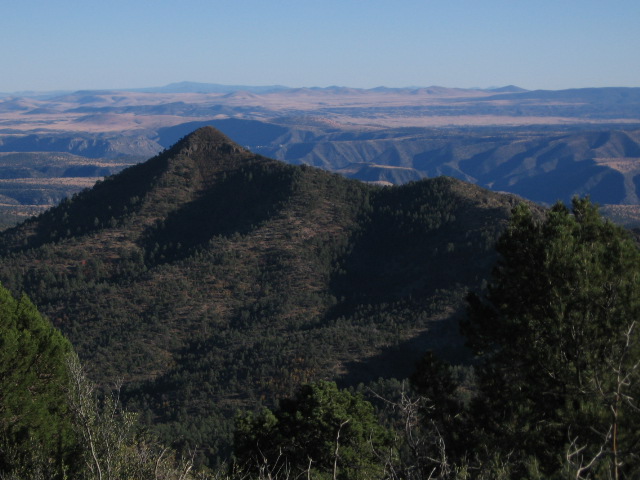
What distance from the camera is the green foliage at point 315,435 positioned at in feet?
61.2

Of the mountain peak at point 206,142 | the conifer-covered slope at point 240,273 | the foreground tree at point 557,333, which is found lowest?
the conifer-covered slope at point 240,273

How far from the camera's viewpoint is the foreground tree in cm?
1341

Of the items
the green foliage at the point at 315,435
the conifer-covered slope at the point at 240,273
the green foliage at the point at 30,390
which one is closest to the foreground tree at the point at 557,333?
the green foliage at the point at 315,435

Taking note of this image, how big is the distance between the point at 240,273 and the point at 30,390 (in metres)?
37.2

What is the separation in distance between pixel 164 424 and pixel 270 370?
812 cm

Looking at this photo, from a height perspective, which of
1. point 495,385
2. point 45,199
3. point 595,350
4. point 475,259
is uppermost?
point 595,350

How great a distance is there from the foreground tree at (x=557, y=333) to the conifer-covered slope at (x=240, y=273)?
19.8 m

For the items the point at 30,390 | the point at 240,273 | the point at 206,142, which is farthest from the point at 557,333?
the point at 206,142

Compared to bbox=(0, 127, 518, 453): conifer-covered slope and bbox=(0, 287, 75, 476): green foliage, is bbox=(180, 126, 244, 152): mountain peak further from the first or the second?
bbox=(0, 287, 75, 476): green foliage

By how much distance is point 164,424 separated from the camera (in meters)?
34.9

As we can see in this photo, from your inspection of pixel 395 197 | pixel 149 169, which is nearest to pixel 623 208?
pixel 395 197

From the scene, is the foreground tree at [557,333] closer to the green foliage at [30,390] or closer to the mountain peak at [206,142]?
the green foliage at [30,390]

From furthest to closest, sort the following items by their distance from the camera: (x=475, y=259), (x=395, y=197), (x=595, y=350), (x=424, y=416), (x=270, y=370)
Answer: (x=395, y=197)
(x=475, y=259)
(x=270, y=370)
(x=424, y=416)
(x=595, y=350)

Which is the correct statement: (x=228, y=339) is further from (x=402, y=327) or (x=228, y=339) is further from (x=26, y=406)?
(x=26, y=406)
